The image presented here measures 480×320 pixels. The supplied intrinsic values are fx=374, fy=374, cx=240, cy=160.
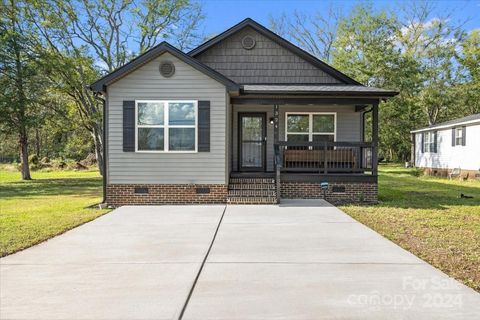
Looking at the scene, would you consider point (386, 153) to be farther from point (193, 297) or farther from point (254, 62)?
point (193, 297)

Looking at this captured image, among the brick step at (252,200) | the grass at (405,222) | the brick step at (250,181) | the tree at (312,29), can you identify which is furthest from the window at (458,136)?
the tree at (312,29)

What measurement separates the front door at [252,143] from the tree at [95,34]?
13198 millimetres

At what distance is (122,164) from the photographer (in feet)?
34.7

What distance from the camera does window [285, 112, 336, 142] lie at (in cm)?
1273

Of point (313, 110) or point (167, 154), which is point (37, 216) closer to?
point (167, 154)

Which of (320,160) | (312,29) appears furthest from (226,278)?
(312,29)

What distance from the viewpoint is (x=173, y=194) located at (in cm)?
1062

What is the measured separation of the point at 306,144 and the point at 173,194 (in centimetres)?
414

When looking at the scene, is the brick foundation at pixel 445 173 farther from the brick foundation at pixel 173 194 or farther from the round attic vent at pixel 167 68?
the round attic vent at pixel 167 68

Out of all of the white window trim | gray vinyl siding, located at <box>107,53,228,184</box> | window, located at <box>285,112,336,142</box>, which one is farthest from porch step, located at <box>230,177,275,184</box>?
the white window trim

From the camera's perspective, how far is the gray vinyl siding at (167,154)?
34.3ft

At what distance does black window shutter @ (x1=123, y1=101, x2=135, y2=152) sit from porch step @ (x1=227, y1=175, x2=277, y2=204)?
3.07m

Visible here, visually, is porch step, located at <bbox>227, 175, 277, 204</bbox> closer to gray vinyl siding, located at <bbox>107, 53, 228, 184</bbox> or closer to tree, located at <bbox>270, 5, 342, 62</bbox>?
gray vinyl siding, located at <bbox>107, 53, 228, 184</bbox>

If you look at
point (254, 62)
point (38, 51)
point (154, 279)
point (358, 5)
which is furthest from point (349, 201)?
point (358, 5)
